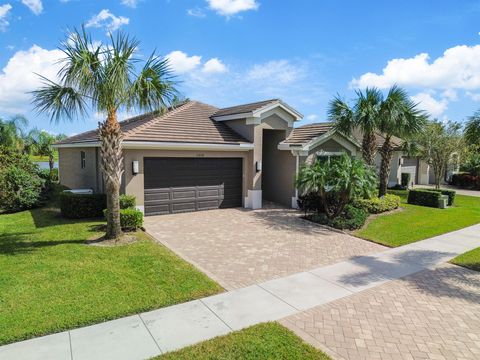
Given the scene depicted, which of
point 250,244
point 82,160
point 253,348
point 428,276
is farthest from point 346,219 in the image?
point 82,160

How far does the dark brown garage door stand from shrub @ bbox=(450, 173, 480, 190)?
24672 mm

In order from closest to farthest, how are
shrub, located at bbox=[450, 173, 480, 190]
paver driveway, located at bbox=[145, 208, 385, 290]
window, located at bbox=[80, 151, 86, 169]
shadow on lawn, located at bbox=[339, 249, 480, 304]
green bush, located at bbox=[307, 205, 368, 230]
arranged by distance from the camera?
shadow on lawn, located at bbox=[339, 249, 480, 304] < paver driveway, located at bbox=[145, 208, 385, 290] < green bush, located at bbox=[307, 205, 368, 230] < window, located at bbox=[80, 151, 86, 169] < shrub, located at bbox=[450, 173, 480, 190]

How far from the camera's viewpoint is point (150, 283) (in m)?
6.83

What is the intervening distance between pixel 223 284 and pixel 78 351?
10.3 ft

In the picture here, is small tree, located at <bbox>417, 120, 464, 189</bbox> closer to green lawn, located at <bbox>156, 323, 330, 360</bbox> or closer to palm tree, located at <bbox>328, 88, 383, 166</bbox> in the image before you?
palm tree, located at <bbox>328, 88, 383, 166</bbox>

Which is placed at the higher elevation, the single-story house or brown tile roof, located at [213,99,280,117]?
brown tile roof, located at [213,99,280,117]

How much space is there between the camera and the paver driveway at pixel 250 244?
795 cm

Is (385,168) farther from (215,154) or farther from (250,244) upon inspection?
(250,244)

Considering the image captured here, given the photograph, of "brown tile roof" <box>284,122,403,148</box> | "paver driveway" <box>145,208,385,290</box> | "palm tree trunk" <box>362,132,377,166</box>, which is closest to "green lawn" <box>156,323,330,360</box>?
"paver driveway" <box>145,208,385,290</box>

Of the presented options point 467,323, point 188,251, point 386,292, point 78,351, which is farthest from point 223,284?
point 467,323

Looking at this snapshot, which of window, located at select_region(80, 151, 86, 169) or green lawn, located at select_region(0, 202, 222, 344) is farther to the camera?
window, located at select_region(80, 151, 86, 169)

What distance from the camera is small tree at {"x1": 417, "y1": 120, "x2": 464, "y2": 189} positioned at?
18406 mm

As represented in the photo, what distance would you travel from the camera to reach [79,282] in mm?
6789

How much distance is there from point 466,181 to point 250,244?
28337 millimetres
